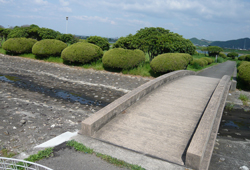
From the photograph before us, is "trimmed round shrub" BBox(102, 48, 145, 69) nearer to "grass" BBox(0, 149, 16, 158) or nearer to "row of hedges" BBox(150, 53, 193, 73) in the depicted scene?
"row of hedges" BBox(150, 53, 193, 73)

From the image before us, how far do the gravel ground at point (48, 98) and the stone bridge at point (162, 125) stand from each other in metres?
1.16

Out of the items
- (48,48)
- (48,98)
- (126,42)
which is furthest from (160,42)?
(48,98)

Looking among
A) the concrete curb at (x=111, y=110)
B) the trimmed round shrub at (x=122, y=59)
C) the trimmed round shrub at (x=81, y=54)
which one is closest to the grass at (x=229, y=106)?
the concrete curb at (x=111, y=110)

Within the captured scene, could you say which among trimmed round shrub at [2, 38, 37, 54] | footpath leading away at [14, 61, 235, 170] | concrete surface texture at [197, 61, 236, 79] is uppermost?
trimmed round shrub at [2, 38, 37, 54]

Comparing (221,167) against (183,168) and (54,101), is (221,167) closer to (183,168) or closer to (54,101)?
(183,168)

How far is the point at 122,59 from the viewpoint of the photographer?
40.6ft

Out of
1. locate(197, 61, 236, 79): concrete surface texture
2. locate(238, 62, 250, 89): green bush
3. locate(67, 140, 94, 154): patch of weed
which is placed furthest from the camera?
locate(197, 61, 236, 79): concrete surface texture

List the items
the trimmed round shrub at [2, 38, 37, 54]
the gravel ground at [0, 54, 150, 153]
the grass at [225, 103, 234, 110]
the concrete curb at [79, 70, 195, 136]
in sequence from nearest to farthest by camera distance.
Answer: the concrete curb at [79, 70, 195, 136], the gravel ground at [0, 54, 150, 153], the grass at [225, 103, 234, 110], the trimmed round shrub at [2, 38, 37, 54]

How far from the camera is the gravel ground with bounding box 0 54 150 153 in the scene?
182 inches

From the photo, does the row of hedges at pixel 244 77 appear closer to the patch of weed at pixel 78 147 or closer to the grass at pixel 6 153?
the patch of weed at pixel 78 147

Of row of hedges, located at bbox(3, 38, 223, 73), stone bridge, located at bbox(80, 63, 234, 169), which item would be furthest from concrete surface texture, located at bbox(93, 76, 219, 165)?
row of hedges, located at bbox(3, 38, 223, 73)

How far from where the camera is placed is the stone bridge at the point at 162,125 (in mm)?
3480

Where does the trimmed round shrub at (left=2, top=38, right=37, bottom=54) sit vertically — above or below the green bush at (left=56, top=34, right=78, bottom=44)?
below

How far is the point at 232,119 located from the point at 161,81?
114 inches
